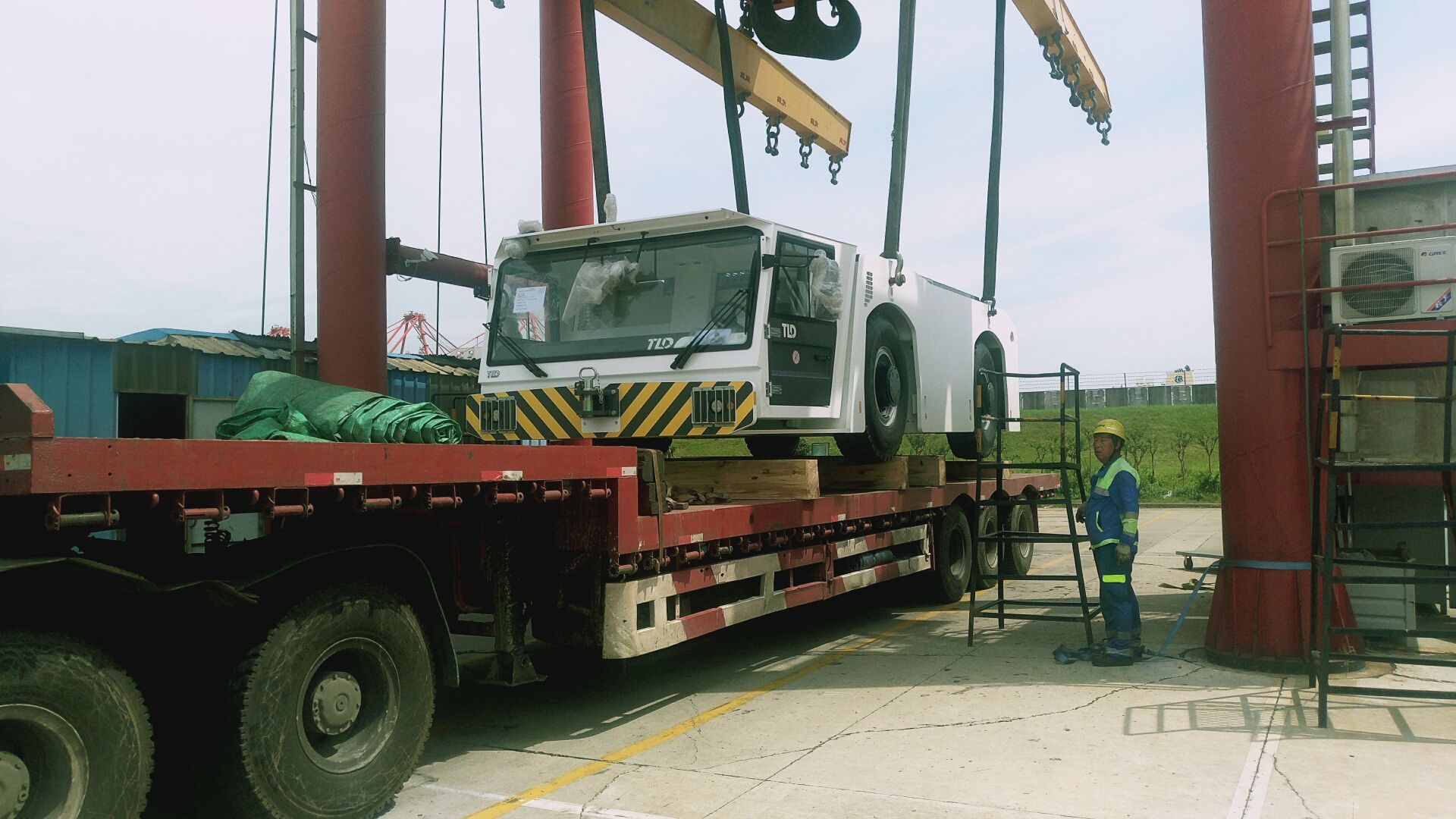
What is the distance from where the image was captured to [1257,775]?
476 centimetres

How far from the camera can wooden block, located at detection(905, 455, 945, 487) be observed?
9.29 m

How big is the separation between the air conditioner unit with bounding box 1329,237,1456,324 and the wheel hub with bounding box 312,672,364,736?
5.88 metres

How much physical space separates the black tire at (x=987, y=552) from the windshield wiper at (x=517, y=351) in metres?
4.98

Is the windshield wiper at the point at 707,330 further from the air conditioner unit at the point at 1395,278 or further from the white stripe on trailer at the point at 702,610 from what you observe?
the air conditioner unit at the point at 1395,278

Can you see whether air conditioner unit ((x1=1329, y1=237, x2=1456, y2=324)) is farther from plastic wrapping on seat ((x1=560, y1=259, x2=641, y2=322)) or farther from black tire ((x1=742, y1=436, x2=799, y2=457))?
plastic wrapping on seat ((x1=560, y1=259, x2=641, y2=322))

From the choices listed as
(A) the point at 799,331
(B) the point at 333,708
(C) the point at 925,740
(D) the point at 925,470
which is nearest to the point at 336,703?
(B) the point at 333,708

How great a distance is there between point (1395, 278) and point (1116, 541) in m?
2.29

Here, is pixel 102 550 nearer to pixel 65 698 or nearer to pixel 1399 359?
pixel 65 698

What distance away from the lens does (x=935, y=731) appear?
5.51 metres

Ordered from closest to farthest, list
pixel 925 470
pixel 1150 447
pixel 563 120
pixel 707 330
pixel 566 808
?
pixel 566 808 < pixel 707 330 < pixel 925 470 < pixel 563 120 < pixel 1150 447

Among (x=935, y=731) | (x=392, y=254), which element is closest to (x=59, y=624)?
(x=935, y=731)

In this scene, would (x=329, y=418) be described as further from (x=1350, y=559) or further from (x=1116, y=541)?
(x=1350, y=559)

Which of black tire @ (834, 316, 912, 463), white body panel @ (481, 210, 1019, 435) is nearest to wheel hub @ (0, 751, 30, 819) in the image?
white body panel @ (481, 210, 1019, 435)

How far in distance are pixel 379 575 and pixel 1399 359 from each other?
5971mm
